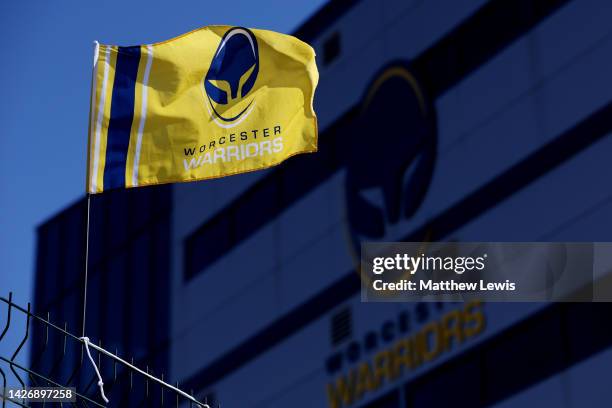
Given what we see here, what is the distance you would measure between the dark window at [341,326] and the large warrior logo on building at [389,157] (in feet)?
4.54

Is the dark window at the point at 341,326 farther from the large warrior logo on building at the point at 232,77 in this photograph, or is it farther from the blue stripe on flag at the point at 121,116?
the blue stripe on flag at the point at 121,116

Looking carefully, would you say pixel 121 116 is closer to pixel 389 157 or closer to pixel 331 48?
pixel 389 157

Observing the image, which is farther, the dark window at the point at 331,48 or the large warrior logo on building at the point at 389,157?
the dark window at the point at 331,48

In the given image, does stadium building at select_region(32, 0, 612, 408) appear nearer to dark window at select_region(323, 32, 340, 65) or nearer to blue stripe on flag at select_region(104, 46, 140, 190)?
dark window at select_region(323, 32, 340, 65)

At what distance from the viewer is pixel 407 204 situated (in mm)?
34812

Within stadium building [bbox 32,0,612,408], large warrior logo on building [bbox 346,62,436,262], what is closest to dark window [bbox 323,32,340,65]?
stadium building [bbox 32,0,612,408]

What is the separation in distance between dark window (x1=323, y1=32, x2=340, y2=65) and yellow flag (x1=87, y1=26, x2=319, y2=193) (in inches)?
764

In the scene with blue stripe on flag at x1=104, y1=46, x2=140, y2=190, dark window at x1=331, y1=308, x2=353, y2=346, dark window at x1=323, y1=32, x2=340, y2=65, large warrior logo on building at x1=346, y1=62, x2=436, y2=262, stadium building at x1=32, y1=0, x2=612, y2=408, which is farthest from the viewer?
dark window at x1=323, y1=32, x2=340, y2=65

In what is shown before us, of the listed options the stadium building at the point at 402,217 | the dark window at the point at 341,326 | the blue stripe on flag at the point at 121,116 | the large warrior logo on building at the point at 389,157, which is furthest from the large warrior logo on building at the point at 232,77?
the dark window at the point at 341,326

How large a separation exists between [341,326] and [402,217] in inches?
122

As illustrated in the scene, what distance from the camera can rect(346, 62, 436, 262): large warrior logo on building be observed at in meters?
34.6

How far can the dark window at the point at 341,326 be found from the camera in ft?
119

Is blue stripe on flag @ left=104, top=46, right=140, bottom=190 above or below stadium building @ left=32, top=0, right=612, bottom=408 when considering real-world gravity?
below

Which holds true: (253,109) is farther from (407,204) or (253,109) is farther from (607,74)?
(407,204)
